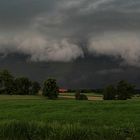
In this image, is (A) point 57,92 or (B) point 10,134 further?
(A) point 57,92

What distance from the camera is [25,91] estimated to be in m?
131

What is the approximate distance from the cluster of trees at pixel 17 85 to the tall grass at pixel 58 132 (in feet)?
334

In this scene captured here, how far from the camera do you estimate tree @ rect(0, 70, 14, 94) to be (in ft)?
406

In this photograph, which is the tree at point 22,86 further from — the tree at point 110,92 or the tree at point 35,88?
the tree at point 110,92

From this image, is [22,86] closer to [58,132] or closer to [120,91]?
[120,91]

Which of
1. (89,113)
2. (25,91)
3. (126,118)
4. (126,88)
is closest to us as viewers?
(126,118)

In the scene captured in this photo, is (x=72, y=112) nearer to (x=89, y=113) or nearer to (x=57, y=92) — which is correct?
(x=89, y=113)

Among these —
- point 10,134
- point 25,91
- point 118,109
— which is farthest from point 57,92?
Result: point 10,134

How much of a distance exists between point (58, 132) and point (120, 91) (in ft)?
302

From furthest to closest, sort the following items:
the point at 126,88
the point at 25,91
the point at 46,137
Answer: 1. the point at 25,91
2. the point at 126,88
3. the point at 46,137

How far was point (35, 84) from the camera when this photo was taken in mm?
133375

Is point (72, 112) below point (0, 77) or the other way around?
below

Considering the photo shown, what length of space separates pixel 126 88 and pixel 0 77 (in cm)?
4211

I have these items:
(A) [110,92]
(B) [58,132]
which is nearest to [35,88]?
(A) [110,92]
